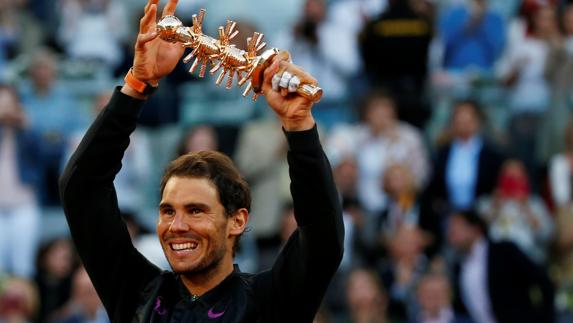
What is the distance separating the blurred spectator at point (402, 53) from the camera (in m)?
12.4

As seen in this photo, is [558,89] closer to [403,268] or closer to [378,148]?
[378,148]

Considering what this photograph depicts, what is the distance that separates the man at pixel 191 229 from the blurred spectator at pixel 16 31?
27.9 feet

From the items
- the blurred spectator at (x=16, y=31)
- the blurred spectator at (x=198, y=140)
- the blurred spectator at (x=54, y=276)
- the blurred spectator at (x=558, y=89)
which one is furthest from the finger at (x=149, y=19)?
the blurred spectator at (x=16, y=31)

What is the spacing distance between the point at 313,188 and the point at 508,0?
10.0 metres

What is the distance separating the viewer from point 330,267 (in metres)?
4.60

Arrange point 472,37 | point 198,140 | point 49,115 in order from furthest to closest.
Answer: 1. point 472,37
2. point 49,115
3. point 198,140

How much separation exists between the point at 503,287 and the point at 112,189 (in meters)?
5.58

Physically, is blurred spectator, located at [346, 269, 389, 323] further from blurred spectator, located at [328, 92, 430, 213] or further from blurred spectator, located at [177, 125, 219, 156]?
blurred spectator, located at [177, 125, 219, 156]

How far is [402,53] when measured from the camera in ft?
41.0

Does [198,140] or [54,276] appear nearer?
[54,276]

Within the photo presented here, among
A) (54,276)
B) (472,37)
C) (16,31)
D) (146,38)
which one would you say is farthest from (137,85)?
(16,31)

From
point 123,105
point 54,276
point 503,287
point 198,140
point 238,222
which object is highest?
point 123,105

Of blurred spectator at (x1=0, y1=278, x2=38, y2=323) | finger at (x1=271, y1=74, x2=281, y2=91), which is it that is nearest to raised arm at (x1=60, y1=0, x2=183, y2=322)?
finger at (x1=271, y1=74, x2=281, y2=91)

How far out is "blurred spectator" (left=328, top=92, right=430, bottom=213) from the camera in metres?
11.6
